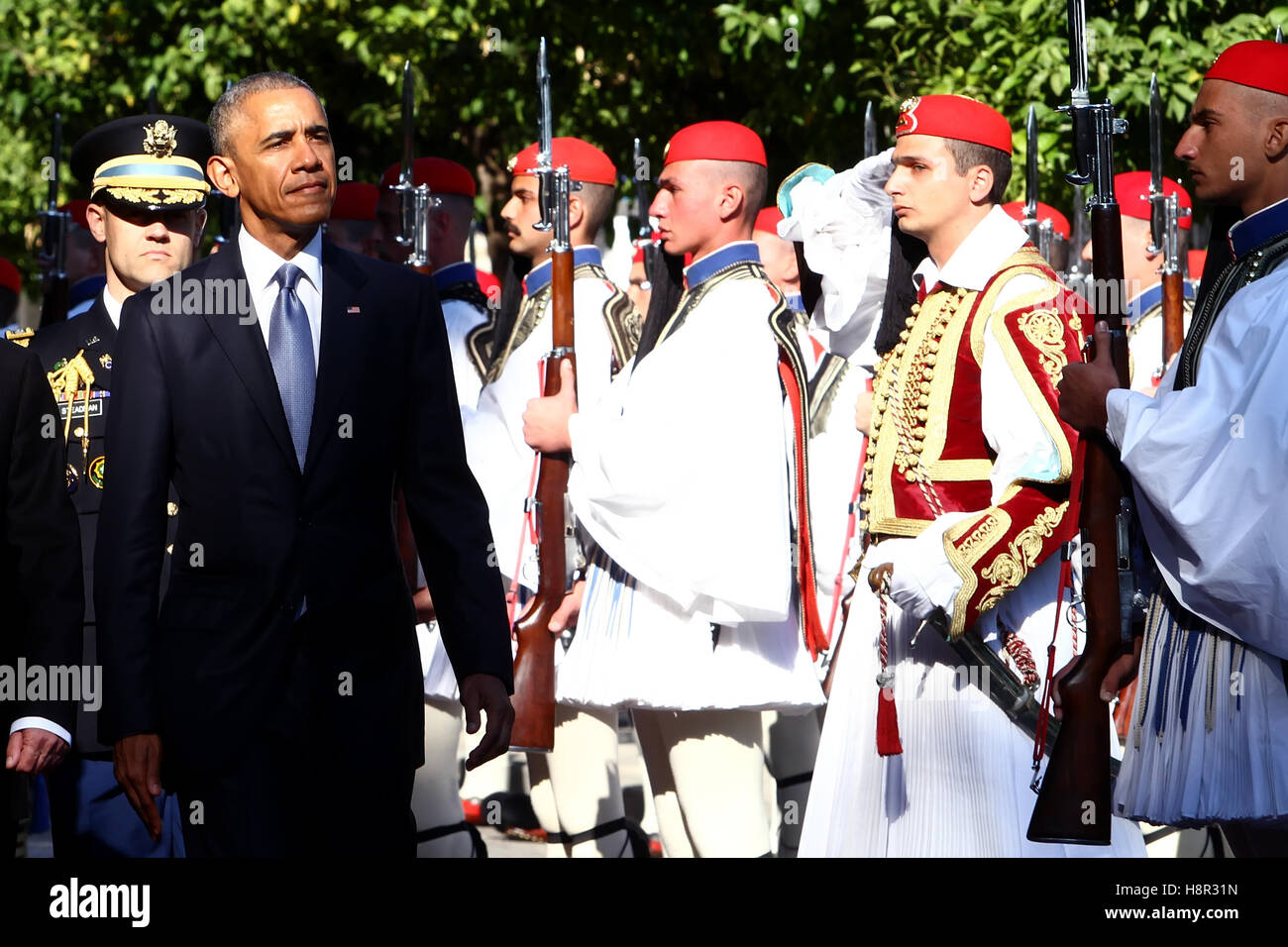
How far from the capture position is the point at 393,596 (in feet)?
12.8

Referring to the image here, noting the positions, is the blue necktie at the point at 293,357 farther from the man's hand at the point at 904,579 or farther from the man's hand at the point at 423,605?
the man's hand at the point at 423,605

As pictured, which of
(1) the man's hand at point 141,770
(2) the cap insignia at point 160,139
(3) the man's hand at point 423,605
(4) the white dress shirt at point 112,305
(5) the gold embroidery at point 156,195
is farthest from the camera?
(3) the man's hand at point 423,605

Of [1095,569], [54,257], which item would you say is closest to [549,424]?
[1095,569]

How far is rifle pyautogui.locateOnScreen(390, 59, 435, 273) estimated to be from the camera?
7203mm

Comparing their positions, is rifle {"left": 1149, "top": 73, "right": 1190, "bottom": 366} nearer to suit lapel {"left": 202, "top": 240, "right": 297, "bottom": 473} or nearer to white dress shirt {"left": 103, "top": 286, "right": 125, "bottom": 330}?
white dress shirt {"left": 103, "top": 286, "right": 125, "bottom": 330}

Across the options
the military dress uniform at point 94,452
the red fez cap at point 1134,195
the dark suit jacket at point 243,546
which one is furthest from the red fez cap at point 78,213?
the dark suit jacket at point 243,546

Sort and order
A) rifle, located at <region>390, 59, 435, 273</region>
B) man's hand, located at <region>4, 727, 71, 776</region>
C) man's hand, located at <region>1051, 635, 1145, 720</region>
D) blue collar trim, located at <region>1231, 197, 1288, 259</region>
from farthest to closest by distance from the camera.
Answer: rifle, located at <region>390, 59, 435, 273</region> → man's hand, located at <region>1051, 635, 1145, 720</region> → blue collar trim, located at <region>1231, 197, 1288, 259</region> → man's hand, located at <region>4, 727, 71, 776</region>

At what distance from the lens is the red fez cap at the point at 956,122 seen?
16.6ft

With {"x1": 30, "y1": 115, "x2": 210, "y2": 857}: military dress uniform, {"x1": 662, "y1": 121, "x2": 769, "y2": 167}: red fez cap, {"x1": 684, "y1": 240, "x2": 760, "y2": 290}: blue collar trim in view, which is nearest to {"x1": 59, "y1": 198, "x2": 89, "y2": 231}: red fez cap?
{"x1": 662, "y1": 121, "x2": 769, "y2": 167}: red fez cap

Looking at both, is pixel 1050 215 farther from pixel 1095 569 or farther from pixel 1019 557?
pixel 1095 569

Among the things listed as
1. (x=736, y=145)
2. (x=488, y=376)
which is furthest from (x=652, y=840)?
(x=736, y=145)

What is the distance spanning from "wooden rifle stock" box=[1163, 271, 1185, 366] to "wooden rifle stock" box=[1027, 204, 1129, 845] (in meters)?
2.44

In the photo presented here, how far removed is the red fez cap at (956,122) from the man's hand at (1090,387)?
874mm

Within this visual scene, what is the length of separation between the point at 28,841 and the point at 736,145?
421 cm
